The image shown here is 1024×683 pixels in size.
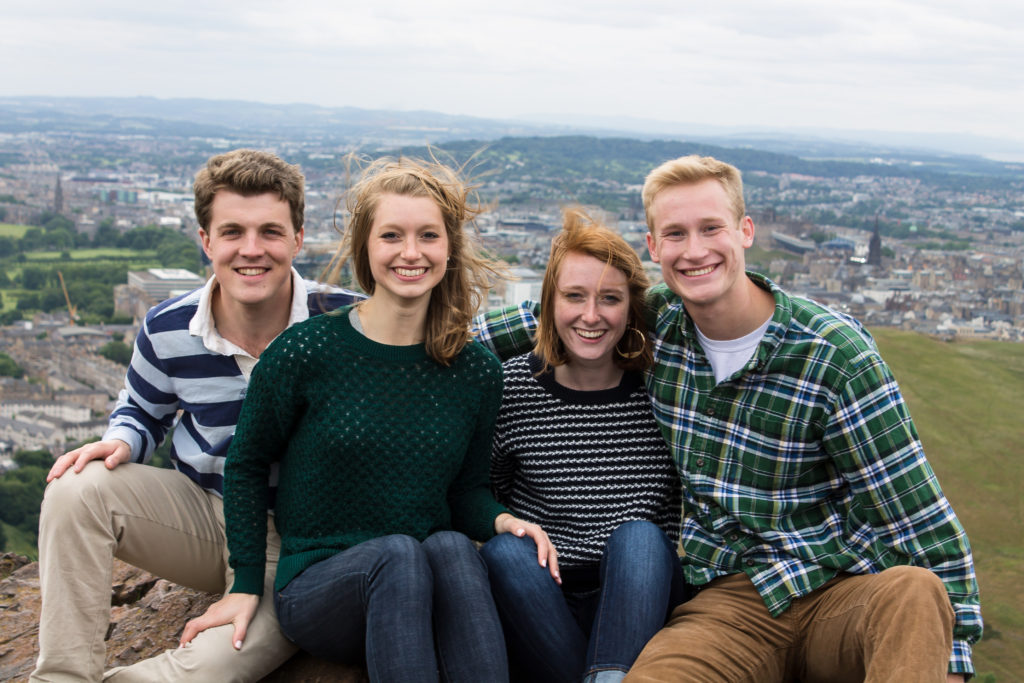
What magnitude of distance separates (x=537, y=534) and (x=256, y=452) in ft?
2.81

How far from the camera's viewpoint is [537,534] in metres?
2.62

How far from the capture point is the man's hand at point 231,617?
2.49 meters

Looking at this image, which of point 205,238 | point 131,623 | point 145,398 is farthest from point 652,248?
point 131,623

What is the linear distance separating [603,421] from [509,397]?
1.05 ft

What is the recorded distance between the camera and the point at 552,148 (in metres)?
98.5

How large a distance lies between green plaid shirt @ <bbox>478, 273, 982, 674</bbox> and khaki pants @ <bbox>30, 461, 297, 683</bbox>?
4.45 feet

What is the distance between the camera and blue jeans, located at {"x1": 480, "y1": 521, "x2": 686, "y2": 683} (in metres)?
2.45

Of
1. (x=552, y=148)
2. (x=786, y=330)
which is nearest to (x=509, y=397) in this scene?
(x=786, y=330)

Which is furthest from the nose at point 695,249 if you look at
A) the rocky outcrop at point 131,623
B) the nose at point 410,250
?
the rocky outcrop at point 131,623

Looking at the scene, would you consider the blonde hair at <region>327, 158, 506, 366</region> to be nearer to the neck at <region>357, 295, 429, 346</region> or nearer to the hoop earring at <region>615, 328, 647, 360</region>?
the neck at <region>357, 295, 429, 346</region>

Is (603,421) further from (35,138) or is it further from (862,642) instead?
(35,138)

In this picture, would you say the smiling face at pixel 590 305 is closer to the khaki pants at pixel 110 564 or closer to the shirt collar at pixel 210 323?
the shirt collar at pixel 210 323

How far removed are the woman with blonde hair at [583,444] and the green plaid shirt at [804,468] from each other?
→ 129mm

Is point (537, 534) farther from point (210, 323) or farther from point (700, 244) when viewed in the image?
point (210, 323)
